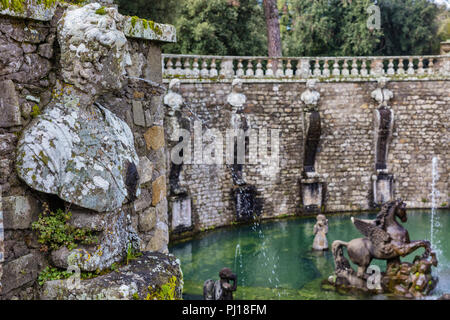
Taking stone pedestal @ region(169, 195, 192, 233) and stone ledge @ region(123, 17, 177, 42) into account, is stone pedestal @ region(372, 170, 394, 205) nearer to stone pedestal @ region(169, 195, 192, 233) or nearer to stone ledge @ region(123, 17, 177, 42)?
stone pedestal @ region(169, 195, 192, 233)

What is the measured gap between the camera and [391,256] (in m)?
9.82

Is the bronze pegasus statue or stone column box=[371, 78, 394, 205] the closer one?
the bronze pegasus statue

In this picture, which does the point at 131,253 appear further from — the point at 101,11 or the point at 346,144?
the point at 346,144

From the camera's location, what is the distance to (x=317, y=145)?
16.5 metres

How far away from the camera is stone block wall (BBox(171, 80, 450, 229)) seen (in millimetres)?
15844

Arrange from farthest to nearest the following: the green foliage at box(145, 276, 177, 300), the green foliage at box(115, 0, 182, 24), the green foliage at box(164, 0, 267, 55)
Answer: the green foliage at box(164, 0, 267, 55), the green foliage at box(115, 0, 182, 24), the green foliage at box(145, 276, 177, 300)

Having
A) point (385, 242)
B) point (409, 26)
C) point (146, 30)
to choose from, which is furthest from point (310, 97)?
point (146, 30)

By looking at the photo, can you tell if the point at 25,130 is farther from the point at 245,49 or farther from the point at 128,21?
the point at 245,49

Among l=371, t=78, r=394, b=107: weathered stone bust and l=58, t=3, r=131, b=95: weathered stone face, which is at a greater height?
l=371, t=78, r=394, b=107: weathered stone bust

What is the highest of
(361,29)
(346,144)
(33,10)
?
(361,29)

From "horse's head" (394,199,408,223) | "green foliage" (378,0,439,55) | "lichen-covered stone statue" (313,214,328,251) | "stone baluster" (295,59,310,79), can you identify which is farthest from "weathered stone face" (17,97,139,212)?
"green foliage" (378,0,439,55)

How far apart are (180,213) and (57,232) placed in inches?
456

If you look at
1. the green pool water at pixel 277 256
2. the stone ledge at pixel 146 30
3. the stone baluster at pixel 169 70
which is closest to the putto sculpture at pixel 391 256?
the green pool water at pixel 277 256
